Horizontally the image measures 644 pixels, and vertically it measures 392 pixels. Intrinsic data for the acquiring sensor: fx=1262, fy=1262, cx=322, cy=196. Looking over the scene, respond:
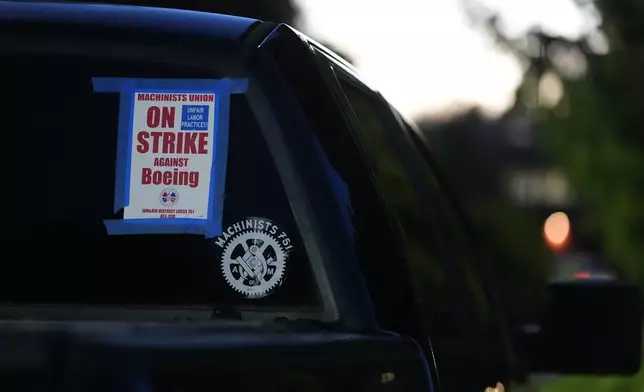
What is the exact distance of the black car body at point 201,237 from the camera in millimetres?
1705

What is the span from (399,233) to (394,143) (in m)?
1.00

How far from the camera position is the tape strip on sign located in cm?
180

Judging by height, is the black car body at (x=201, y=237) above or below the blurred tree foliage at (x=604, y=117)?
below

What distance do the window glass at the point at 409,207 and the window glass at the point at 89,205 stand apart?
540 mm

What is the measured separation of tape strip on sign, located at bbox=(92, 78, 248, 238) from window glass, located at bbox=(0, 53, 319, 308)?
0.01 metres

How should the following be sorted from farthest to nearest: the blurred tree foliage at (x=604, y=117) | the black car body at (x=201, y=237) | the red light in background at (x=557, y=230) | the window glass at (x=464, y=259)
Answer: the red light in background at (x=557, y=230) < the blurred tree foliage at (x=604, y=117) < the window glass at (x=464, y=259) < the black car body at (x=201, y=237)

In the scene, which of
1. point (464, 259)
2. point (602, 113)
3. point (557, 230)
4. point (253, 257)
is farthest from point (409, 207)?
point (557, 230)

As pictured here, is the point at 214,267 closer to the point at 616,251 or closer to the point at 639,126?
the point at 639,126

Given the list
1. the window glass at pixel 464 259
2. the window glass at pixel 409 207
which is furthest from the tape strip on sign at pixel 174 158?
the window glass at pixel 464 259

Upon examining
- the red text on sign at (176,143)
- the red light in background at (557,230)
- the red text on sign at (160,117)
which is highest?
the red light in background at (557,230)

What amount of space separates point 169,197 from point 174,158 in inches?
2.2

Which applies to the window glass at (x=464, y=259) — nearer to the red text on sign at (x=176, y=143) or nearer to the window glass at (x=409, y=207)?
the window glass at (x=409, y=207)

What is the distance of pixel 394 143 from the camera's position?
2951 mm

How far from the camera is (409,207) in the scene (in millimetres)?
2885
